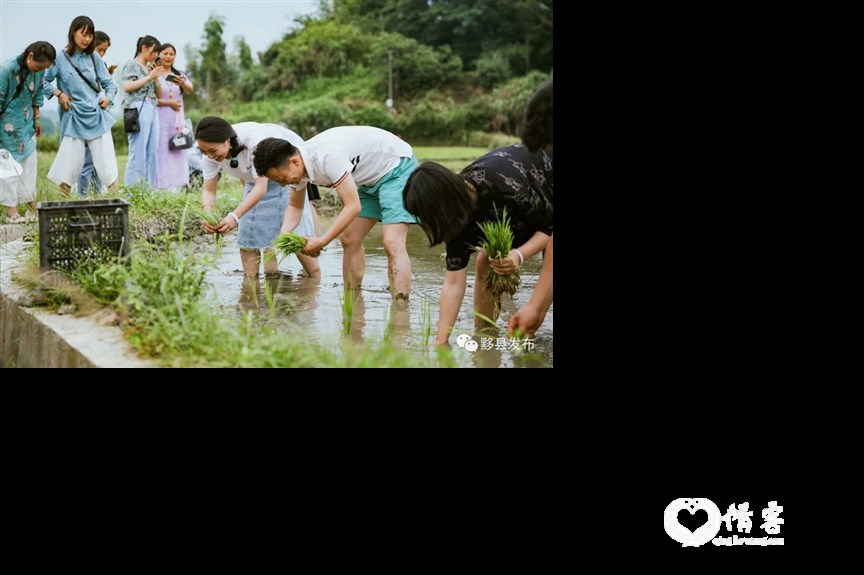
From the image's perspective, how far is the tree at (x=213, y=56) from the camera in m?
5.67

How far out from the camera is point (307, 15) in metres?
7.29

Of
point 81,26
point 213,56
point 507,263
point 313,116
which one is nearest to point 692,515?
point 507,263

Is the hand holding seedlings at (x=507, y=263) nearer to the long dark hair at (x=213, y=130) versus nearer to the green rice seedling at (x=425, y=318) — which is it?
the green rice seedling at (x=425, y=318)

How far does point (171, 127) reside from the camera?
20.4ft

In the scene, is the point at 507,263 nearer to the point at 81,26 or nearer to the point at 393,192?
the point at 393,192

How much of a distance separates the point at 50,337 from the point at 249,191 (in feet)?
4.93

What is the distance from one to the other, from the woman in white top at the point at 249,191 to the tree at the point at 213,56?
0.82 metres

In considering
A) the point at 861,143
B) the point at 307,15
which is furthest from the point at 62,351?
the point at 307,15

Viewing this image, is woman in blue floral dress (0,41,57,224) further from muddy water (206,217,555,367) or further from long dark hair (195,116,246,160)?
muddy water (206,217,555,367)

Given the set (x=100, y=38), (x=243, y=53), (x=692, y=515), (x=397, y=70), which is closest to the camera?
(x=692, y=515)

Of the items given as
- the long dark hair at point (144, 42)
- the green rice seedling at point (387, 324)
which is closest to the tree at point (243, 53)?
the long dark hair at point (144, 42)

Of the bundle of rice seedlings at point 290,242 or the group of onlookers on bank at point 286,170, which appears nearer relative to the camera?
the group of onlookers on bank at point 286,170

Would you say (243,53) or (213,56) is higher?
(243,53)

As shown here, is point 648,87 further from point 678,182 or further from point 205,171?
point 205,171
